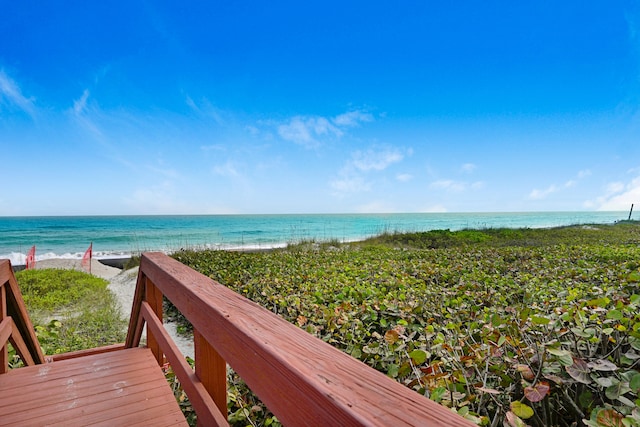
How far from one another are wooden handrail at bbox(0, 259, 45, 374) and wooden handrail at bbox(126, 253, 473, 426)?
5.24 feet

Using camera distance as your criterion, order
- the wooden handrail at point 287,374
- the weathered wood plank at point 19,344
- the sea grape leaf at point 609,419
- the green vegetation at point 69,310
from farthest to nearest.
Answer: the green vegetation at point 69,310 < the weathered wood plank at point 19,344 < the sea grape leaf at point 609,419 < the wooden handrail at point 287,374

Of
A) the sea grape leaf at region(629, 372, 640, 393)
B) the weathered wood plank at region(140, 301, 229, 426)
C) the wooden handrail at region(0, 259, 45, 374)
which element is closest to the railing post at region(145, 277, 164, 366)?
the weathered wood plank at region(140, 301, 229, 426)

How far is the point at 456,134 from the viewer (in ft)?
55.4

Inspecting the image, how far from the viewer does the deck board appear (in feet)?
4.65

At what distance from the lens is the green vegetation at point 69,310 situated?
142 inches

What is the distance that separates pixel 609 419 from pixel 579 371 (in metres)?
0.26

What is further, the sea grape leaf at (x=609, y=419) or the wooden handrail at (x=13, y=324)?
the wooden handrail at (x=13, y=324)

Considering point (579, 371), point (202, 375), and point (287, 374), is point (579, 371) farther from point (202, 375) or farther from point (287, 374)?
point (202, 375)

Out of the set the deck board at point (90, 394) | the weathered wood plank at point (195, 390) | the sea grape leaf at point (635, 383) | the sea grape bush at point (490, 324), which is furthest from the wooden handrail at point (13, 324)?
the sea grape leaf at point (635, 383)

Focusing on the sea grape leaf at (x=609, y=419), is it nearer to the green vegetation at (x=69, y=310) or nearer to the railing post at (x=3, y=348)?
the railing post at (x=3, y=348)

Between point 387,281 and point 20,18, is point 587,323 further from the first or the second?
point 20,18

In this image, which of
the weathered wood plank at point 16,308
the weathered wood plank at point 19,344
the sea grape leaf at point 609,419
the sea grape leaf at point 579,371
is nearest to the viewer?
the sea grape leaf at point 609,419

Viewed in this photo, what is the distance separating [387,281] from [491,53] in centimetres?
1057

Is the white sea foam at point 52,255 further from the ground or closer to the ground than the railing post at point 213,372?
closer to the ground
